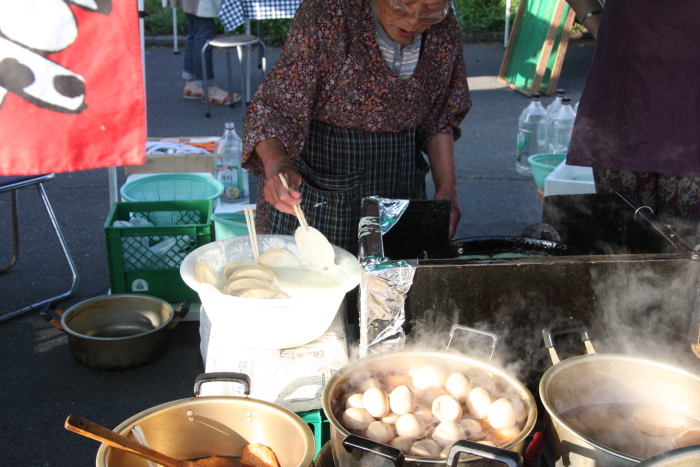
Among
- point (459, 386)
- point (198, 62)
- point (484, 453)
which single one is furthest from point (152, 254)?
point (198, 62)

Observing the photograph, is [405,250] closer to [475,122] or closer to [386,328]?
[386,328]

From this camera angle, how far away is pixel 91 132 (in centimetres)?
168

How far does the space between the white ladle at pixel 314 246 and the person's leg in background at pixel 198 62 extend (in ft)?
17.6

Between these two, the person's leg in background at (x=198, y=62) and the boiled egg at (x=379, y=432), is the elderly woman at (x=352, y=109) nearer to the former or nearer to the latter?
the boiled egg at (x=379, y=432)

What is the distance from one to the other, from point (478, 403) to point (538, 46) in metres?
7.15

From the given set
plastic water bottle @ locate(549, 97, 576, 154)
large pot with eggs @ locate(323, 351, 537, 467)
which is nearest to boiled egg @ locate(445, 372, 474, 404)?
large pot with eggs @ locate(323, 351, 537, 467)

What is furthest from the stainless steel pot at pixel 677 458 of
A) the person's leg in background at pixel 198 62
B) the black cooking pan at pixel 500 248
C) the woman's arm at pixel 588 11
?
the person's leg in background at pixel 198 62

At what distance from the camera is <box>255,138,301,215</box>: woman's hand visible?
1.90m

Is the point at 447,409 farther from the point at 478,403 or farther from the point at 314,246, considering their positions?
the point at 314,246

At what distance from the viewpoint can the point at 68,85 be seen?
162cm

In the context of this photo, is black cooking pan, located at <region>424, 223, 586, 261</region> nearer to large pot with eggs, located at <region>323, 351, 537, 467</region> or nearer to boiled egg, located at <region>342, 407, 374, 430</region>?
large pot with eggs, located at <region>323, 351, 537, 467</region>

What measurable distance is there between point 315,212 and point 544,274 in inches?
41.0

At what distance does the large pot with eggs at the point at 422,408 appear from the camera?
1.13 meters

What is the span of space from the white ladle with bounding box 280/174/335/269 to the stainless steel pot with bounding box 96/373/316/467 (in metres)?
0.62
